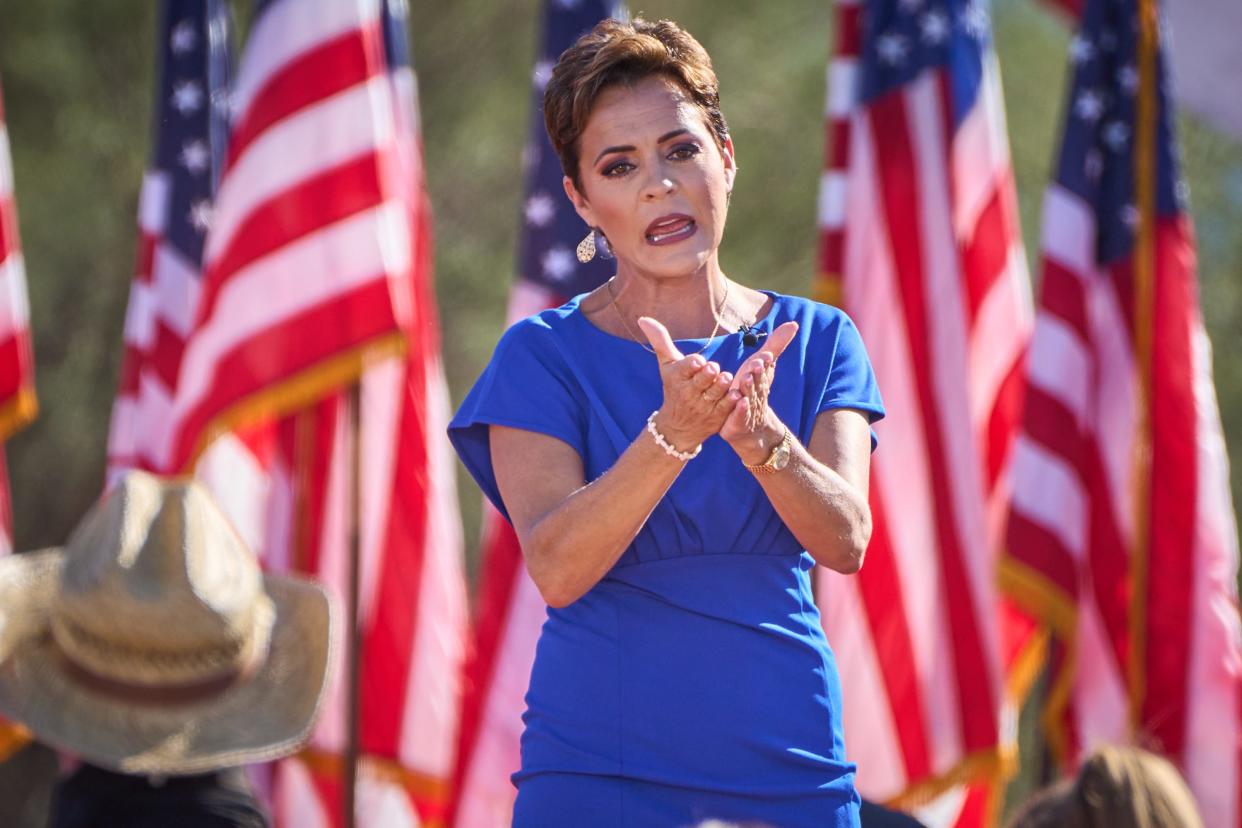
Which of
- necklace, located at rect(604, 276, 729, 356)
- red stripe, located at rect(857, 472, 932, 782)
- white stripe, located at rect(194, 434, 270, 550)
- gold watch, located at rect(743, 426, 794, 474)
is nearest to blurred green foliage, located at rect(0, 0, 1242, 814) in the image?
Result: white stripe, located at rect(194, 434, 270, 550)

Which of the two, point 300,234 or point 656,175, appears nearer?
point 656,175

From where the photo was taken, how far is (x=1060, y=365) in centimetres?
→ 598

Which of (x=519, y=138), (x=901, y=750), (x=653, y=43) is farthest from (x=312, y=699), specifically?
(x=519, y=138)

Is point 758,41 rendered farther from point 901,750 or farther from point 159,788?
point 159,788

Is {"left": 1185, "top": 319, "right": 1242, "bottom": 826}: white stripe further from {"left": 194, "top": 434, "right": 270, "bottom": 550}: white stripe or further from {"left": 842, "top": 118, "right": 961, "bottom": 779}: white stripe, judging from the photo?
{"left": 194, "top": 434, "right": 270, "bottom": 550}: white stripe

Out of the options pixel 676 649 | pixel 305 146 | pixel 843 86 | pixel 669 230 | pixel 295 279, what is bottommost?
pixel 676 649

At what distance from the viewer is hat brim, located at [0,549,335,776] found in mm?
3250

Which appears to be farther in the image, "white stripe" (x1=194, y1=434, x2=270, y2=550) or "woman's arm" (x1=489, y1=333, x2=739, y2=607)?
"white stripe" (x1=194, y1=434, x2=270, y2=550)

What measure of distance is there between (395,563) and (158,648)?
2.66 metres

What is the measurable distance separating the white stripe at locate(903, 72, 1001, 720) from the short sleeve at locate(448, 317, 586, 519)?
378 centimetres

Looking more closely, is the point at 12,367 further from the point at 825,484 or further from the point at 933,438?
the point at 825,484

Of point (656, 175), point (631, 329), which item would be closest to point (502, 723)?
point (631, 329)

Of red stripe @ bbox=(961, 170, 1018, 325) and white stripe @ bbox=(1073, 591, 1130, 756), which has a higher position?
red stripe @ bbox=(961, 170, 1018, 325)

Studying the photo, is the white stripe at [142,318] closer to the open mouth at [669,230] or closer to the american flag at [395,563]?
the american flag at [395,563]
